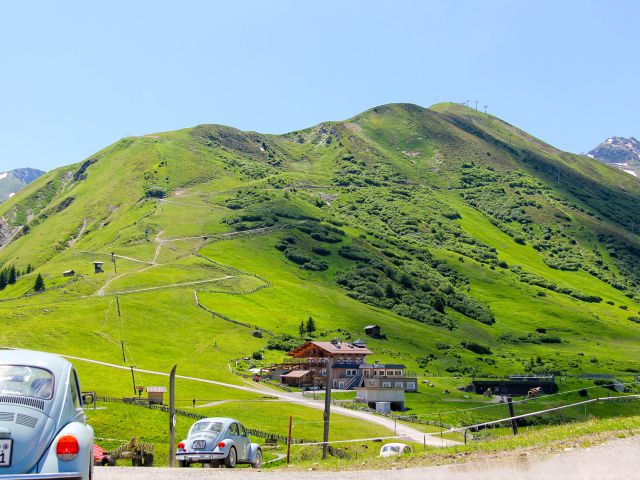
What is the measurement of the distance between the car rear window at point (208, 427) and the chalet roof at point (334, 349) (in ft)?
359

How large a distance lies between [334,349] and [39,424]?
130 metres

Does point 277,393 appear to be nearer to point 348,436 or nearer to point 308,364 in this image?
point 308,364

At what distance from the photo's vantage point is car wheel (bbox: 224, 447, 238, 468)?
30062 mm

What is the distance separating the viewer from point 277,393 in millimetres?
115250

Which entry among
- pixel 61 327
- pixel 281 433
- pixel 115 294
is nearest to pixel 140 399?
pixel 281 433

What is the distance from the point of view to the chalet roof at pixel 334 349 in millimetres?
140875

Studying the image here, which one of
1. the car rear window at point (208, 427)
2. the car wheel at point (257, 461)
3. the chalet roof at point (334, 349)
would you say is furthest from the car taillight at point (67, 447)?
the chalet roof at point (334, 349)

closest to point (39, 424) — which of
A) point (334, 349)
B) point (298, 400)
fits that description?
point (298, 400)

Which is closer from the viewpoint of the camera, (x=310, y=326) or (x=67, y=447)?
(x=67, y=447)

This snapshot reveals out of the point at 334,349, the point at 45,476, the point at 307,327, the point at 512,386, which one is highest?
the point at 45,476

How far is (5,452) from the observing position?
1357cm

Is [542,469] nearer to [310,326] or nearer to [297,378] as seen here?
[297,378]

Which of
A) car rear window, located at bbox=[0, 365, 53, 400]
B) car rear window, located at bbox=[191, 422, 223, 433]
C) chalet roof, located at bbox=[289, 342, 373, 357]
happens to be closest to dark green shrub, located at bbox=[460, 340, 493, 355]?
chalet roof, located at bbox=[289, 342, 373, 357]

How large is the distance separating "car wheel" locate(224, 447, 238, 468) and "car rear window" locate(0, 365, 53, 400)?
16364 millimetres
